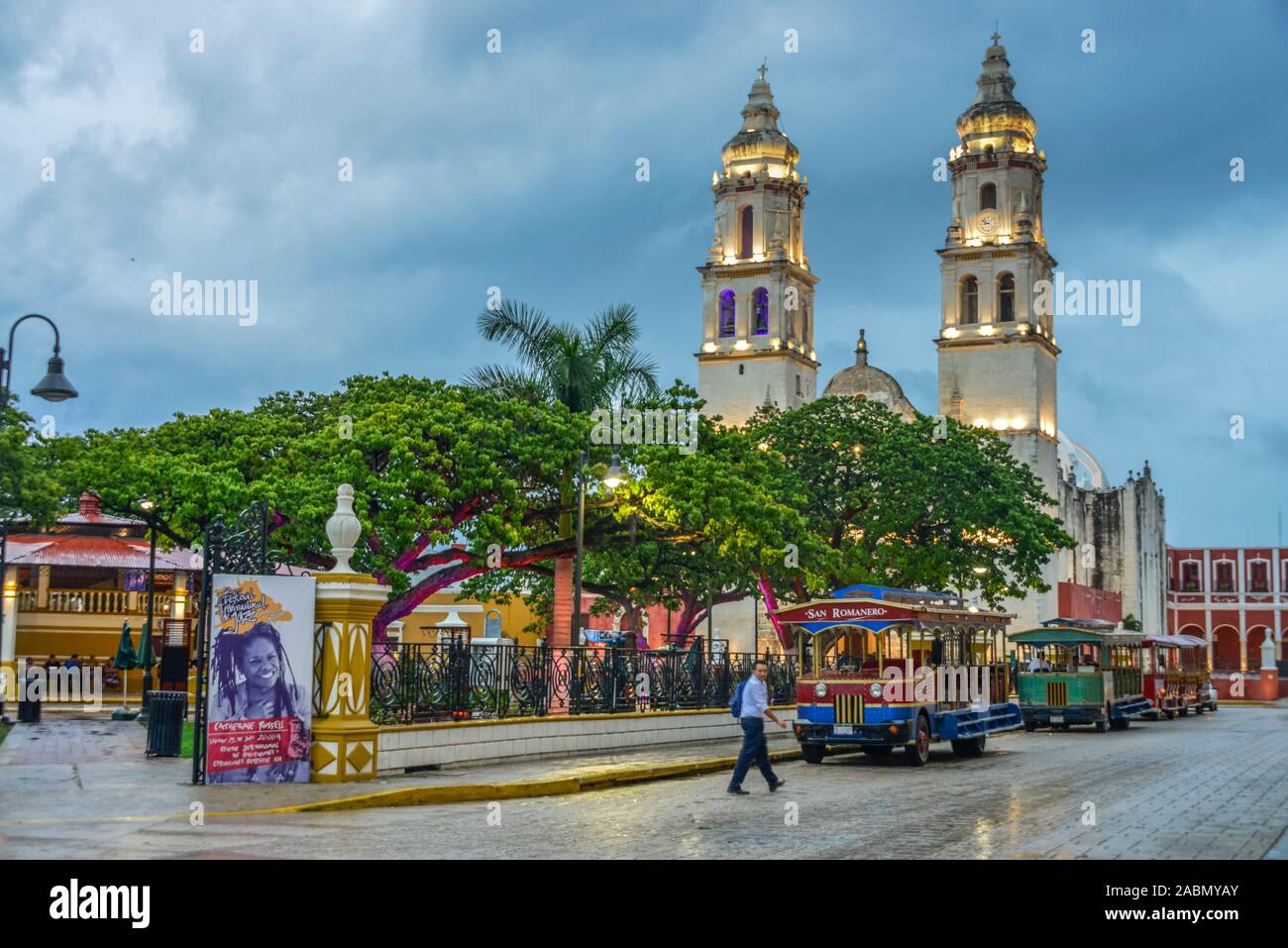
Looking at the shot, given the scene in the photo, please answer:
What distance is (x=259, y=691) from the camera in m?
16.3

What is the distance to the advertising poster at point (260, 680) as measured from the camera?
16047mm

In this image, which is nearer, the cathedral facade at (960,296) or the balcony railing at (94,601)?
the balcony railing at (94,601)

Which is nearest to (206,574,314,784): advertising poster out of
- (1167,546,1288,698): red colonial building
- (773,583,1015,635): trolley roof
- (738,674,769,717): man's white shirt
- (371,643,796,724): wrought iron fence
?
(371,643,796,724): wrought iron fence

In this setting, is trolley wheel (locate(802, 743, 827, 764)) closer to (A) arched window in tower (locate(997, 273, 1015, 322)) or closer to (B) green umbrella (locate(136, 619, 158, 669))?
(B) green umbrella (locate(136, 619, 158, 669))

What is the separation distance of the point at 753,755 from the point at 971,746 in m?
9.20

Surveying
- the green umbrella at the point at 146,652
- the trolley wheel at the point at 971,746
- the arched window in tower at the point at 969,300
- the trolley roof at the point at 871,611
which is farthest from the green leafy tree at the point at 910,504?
the arched window in tower at the point at 969,300

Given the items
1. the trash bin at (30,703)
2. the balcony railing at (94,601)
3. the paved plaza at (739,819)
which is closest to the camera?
the paved plaza at (739,819)

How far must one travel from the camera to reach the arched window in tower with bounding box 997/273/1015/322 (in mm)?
68188

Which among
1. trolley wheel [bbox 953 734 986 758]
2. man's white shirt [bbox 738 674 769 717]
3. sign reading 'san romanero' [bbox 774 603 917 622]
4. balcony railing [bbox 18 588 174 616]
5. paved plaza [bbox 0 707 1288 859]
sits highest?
balcony railing [bbox 18 588 174 616]

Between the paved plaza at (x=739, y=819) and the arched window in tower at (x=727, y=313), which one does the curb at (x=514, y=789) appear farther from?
the arched window in tower at (x=727, y=313)

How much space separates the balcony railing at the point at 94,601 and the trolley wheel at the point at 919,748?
75.8 ft

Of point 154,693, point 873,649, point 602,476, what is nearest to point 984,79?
point 602,476

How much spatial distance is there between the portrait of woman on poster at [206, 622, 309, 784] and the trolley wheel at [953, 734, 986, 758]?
1285cm
